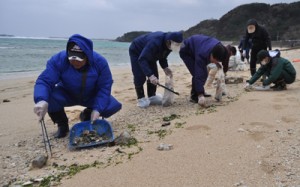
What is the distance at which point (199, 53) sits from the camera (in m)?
4.73

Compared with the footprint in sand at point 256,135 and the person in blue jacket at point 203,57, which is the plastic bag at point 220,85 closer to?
the person in blue jacket at point 203,57

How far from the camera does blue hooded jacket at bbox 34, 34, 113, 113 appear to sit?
3.45m

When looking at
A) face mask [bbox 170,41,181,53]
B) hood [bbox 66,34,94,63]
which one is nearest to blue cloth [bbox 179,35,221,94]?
face mask [bbox 170,41,181,53]

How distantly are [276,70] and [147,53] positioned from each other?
2.30m

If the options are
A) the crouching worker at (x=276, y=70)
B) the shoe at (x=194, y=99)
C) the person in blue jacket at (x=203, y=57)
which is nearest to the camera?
the person in blue jacket at (x=203, y=57)

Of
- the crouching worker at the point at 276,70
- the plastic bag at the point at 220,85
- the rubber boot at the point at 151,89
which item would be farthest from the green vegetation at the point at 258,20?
the rubber boot at the point at 151,89

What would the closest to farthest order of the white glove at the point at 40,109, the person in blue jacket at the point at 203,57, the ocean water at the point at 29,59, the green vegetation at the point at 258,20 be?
1. the white glove at the point at 40,109
2. the person in blue jacket at the point at 203,57
3. the ocean water at the point at 29,59
4. the green vegetation at the point at 258,20

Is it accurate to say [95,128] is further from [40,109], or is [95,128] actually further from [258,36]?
[258,36]

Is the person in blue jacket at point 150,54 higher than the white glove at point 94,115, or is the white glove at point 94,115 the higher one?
the person in blue jacket at point 150,54

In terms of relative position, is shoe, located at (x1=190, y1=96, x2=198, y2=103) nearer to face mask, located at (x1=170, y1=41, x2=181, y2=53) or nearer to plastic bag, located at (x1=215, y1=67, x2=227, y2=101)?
plastic bag, located at (x1=215, y1=67, x2=227, y2=101)

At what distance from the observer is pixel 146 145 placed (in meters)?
3.24

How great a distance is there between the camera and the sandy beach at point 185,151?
2.45m

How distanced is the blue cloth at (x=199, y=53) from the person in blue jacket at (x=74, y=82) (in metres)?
1.38

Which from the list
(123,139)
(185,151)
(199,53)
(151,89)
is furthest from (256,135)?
(151,89)
